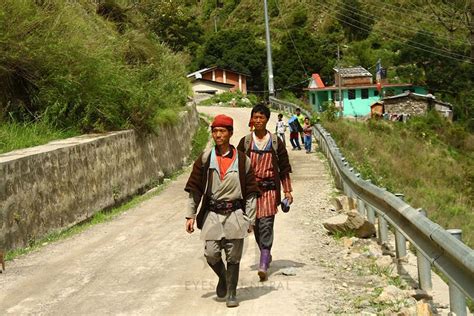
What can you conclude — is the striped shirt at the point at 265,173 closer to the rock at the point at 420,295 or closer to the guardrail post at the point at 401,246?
the guardrail post at the point at 401,246

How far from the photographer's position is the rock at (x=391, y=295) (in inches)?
225

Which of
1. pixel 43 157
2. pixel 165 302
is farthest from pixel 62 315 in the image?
pixel 43 157

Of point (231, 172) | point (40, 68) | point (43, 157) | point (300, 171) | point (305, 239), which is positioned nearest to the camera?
point (231, 172)

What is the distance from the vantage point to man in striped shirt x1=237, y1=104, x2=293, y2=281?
22.6 ft

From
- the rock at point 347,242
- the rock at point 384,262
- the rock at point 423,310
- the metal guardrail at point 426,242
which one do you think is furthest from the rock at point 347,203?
the rock at point 423,310

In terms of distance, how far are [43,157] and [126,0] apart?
58.7 feet

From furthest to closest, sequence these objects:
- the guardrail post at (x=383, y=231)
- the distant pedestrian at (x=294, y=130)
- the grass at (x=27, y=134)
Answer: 1. the distant pedestrian at (x=294, y=130)
2. the grass at (x=27, y=134)
3. the guardrail post at (x=383, y=231)

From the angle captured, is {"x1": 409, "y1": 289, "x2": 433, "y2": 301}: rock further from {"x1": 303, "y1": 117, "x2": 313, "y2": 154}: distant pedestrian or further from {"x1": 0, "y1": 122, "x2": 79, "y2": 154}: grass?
{"x1": 303, "y1": 117, "x2": 313, "y2": 154}: distant pedestrian

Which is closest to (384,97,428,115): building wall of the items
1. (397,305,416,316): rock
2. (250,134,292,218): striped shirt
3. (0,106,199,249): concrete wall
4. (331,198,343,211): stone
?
(0,106,199,249): concrete wall

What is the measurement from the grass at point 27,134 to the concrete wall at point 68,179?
0.45 meters

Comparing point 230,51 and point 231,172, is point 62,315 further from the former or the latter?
point 230,51

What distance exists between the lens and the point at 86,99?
14.5 metres

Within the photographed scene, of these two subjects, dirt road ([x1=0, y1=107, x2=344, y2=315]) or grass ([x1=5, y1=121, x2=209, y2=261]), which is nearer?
dirt road ([x1=0, y1=107, x2=344, y2=315])

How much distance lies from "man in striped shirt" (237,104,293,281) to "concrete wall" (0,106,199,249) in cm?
424
